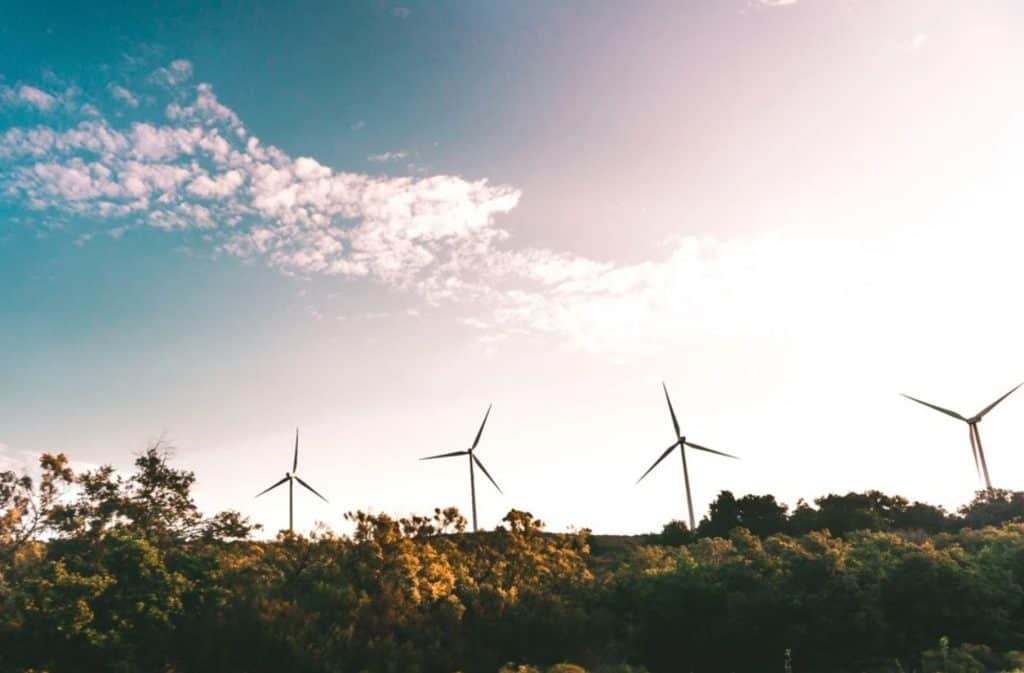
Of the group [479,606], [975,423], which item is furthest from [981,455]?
[479,606]

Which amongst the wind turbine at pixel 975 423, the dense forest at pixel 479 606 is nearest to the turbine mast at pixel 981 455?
the wind turbine at pixel 975 423

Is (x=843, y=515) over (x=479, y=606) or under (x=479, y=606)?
over

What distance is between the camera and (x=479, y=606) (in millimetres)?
37781

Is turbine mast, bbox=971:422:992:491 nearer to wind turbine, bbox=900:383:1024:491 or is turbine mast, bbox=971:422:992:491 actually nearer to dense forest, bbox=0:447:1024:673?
wind turbine, bbox=900:383:1024:491

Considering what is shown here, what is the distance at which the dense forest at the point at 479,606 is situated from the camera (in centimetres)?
3322

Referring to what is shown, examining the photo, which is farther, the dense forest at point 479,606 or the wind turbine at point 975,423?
the wind turbine at point 975,423

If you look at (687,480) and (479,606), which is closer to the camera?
(479,606)

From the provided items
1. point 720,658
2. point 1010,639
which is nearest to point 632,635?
point 720,658

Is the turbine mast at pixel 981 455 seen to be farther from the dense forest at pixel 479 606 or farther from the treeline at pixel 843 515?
the dense forest at pixel 479 606

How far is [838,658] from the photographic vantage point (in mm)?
34938

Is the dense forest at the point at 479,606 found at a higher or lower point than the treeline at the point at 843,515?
lower

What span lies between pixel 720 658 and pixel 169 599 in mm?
26619

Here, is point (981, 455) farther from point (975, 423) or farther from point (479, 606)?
point (479, 606)

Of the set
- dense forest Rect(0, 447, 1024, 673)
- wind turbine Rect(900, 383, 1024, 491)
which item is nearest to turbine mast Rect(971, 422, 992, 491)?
wind turbine Rect(900, 383, 1024, 491)
